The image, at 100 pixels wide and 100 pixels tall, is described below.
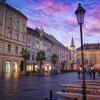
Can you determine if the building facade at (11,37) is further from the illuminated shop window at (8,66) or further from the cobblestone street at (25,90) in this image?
the cobblestone street at (25,90)

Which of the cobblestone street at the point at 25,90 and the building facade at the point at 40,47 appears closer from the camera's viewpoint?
the cobblestone street at the point at 25,90

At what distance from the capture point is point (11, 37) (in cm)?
6231

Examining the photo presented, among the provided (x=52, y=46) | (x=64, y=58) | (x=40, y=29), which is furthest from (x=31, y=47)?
(x=64, y=58)

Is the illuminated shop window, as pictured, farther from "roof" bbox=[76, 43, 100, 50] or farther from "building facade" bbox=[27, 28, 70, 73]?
"roof" bbox=[76, 43, 100, 50]

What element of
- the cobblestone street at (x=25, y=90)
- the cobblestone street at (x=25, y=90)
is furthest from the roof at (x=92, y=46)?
the cobblestone street at (x=25, y=90)

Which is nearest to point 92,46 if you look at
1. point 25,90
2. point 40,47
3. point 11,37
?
point 40,47

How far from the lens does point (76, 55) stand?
455ft

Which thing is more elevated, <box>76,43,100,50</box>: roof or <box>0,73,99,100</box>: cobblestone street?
<box>76,43,100,50</box>: roof

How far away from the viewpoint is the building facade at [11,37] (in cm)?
5778

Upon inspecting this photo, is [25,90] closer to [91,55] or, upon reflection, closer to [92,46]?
[91,55]

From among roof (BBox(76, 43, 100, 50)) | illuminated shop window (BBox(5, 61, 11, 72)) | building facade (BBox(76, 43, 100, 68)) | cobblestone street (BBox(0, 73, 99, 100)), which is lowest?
cobblestone street (BBox(0, 73, 99, 100))

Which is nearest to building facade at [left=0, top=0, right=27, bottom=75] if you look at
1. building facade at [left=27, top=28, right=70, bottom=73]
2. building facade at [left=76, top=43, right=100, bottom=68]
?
building facade at [left=27, top=28, right=70, bottom=73]

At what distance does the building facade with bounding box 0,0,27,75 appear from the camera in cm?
5778

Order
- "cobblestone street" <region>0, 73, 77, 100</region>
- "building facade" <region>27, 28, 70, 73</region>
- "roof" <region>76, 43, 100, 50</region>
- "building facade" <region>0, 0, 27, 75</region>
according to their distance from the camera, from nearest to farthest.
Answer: "cobblestone street" <region>0, 73, 77, 100</region>
"building facade" <region>0, 0, 27, 75</region>
"building facade" <region>27, 28, 70, 73</region>
"roof" <region>76, 43, 100, 50</region>
